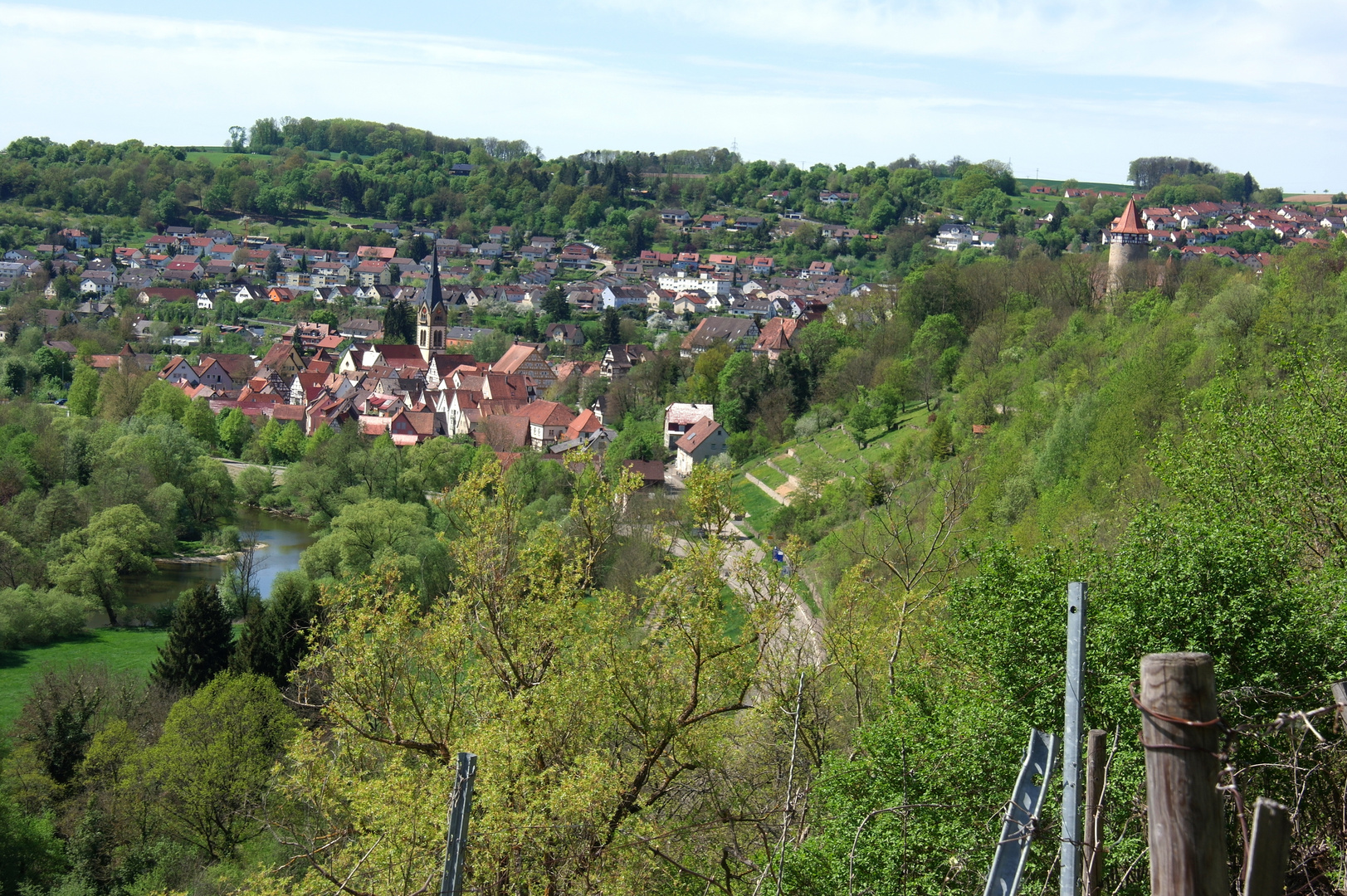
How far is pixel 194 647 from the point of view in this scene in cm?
2234

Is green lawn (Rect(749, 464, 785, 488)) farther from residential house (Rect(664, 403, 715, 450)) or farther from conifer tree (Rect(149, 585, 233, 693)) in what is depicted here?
conifer tree (Rect(149, 585, 233, 693))

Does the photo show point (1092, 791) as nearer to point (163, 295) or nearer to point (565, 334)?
point (565, 334)

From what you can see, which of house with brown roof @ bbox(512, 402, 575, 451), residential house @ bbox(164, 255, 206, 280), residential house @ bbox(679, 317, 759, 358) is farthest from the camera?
residential house @ bbox(164, 255, 206, 280)

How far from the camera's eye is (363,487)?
38344mm

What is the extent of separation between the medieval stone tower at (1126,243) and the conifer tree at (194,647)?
31.7m

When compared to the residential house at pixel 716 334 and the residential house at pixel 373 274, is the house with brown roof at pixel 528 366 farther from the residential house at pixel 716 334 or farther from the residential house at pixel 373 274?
the residential house at pixel 373 274

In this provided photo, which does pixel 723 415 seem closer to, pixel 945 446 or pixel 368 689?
pixel 945 446

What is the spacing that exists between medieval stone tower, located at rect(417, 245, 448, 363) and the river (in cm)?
3149

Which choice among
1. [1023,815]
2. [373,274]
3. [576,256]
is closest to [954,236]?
[576,256]

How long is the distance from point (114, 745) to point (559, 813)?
14136 mm

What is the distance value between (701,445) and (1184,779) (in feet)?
141

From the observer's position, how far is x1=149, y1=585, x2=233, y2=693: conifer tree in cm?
2219

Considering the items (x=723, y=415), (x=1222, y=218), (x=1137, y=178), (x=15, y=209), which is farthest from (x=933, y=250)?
(x=15, y=209)

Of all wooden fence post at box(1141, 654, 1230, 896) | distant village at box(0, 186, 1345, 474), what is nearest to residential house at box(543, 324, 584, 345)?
distant village at box(0, 186, 1345, 474)
